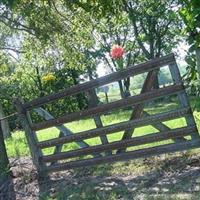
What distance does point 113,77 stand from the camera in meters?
7.68

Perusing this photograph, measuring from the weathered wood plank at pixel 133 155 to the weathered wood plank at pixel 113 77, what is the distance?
1.13 meters

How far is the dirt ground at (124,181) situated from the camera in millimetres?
6633

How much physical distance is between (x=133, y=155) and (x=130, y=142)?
21 cm

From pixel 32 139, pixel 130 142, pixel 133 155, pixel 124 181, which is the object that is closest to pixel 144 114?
pixel 130 142

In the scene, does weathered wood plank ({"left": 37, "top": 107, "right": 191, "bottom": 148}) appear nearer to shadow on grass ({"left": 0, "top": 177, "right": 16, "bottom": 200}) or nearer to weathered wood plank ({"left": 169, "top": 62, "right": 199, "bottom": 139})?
weathered wood plank ({"left": 169, "top": 62, "right": 199, "bottom": 139})

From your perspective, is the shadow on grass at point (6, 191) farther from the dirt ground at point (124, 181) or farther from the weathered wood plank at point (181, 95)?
the weathered wood plank at point (181, 95)

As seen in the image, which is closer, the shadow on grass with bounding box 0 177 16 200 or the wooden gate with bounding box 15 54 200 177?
the wooden gate with bounding box 15 54 200 177

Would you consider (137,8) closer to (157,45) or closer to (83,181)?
(157,45)

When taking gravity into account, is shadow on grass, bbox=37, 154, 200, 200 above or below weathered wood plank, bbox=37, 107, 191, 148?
below

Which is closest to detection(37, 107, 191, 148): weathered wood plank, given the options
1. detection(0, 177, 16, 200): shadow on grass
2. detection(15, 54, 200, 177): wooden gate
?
detection(15, 54, 200, 177): wooden gate

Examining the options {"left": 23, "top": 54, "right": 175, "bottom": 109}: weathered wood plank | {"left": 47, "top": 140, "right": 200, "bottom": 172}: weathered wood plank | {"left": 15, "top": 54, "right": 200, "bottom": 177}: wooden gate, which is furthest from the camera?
{"left": 47, "top": 140, "right": 200, "bottom": 172}: weathered wood plank

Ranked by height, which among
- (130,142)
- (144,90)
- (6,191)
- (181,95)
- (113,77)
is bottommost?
(6,191)

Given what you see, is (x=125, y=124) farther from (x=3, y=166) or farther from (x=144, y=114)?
(x=3, y=166)

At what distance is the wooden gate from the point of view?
738 centimetres
